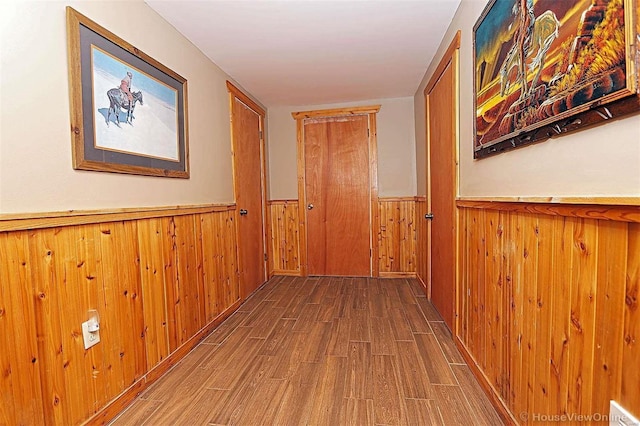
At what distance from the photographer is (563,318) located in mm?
939

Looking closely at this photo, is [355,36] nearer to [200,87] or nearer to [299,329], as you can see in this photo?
[200,87]

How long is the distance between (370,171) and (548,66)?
2751mm

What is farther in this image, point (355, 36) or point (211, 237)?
point (211, 237)

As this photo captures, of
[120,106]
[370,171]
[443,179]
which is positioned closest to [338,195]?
[370,171]

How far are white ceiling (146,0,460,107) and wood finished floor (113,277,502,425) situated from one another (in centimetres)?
219

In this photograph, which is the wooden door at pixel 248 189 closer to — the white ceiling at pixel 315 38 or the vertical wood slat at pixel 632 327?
the white ceiling at pixel 315 38

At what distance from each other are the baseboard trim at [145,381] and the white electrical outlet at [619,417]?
1.89m

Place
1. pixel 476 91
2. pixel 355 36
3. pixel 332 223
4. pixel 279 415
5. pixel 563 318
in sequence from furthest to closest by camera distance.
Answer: pixel 332 223
pixel 355 36
pixel 476 91
pixel 279 415
pixel 563 318

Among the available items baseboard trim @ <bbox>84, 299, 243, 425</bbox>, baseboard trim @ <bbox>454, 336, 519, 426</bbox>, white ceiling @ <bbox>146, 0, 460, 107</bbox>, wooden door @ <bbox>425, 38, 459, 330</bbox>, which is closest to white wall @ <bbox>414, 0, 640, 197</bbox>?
wooden door @ <bbox>425, 38, 459, 330</bbox>

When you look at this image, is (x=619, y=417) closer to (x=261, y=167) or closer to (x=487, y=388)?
(x=487, y=388)

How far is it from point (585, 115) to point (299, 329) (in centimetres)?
209

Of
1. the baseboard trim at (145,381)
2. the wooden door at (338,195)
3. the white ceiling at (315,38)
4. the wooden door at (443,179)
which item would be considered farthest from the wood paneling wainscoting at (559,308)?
the wooden door at (338,195)

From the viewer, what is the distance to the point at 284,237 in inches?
156

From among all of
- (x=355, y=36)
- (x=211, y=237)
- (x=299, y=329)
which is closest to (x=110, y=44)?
(x=211, y=237)
